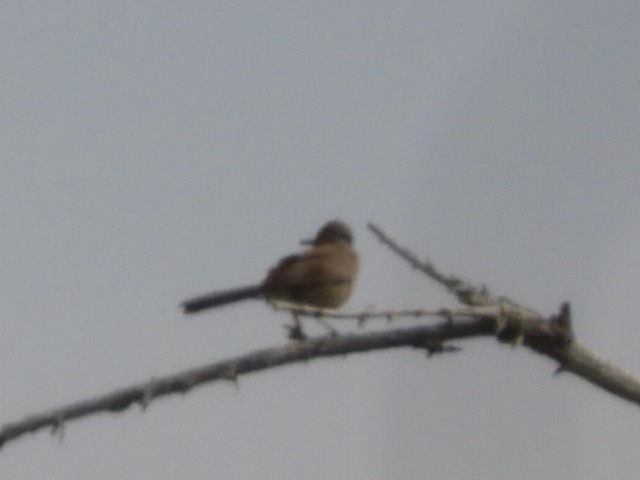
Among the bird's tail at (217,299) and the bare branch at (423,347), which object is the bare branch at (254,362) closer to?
the bare branch at (423,347)

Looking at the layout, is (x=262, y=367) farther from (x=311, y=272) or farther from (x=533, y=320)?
(x=311, y=272)

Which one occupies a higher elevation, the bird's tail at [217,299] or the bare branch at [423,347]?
the bare branch at [423,347]

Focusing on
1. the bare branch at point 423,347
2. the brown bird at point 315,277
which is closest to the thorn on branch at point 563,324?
the bare branch at point 423,347

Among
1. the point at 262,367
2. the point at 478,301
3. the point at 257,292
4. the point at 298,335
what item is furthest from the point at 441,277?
the point at 257,292

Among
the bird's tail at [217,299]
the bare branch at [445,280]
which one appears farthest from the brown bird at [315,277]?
the bare branch at [445,280]

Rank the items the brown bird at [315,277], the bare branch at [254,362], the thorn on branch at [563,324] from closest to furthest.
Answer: the bare branch at [254,362]
the thorn on branch at [563,324]
the brown bird at [315,277]

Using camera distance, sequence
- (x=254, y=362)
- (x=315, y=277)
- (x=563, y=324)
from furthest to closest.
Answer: (x=315, y=277), (x=563, y=324), (x=254, y=362)

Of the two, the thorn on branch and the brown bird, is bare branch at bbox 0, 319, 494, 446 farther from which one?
the brown bird

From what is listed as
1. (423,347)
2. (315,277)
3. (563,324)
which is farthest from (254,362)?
(315,277)

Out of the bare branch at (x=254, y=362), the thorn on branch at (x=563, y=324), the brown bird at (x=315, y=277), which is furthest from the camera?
the brown bird at (x=315, y=277)

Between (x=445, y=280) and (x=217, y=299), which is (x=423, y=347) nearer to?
(x=445, y=280)

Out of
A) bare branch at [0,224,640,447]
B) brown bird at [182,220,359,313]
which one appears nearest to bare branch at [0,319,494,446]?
bare branch at [0,224,640,447]

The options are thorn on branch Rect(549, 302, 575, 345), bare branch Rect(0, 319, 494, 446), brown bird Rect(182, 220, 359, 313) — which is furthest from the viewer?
brown bird Rect(182, 220, 359, 313)

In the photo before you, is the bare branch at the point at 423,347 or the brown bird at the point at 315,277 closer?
the bare branch at the point at 423,347
